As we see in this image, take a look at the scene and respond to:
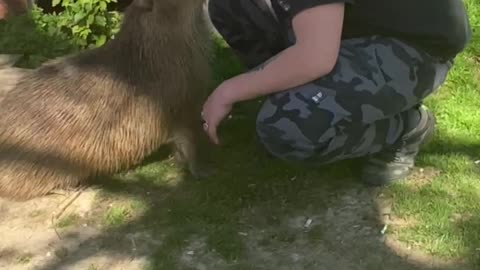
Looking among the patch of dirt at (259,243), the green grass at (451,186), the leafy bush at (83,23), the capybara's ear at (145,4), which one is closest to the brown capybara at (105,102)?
the capybara's ear at (145,4)

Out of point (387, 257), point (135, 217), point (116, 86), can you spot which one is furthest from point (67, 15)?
point (387, 257)

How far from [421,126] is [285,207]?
61 centimetres

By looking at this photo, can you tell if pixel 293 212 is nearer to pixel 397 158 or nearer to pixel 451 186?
pixel 397 158

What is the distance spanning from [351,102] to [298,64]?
28cm

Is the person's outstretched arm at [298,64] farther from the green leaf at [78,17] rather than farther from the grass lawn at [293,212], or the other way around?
the green leaf at [78,17]

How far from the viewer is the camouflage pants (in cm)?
302

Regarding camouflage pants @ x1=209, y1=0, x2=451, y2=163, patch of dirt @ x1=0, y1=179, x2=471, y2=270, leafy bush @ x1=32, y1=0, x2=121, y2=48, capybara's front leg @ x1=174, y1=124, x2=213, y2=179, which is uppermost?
camouflage pants @ x1=209, y1=0, x2=451, y2=163

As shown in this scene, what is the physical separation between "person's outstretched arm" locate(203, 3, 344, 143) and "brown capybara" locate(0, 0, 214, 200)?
44 cm

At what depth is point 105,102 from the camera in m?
3.46

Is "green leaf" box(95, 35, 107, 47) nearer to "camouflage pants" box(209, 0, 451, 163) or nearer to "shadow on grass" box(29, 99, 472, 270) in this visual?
"shadow on grass" box(29, 99, 472, 270)

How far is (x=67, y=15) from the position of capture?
4.68 metres

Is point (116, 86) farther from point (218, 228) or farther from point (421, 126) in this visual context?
point (421, 126)

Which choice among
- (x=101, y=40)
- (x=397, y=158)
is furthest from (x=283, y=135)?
(x=101, y=40)

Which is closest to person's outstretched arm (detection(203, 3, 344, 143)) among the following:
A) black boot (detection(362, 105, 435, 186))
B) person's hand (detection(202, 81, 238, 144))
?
person's hand (detection(202, 81, 238, 144))
